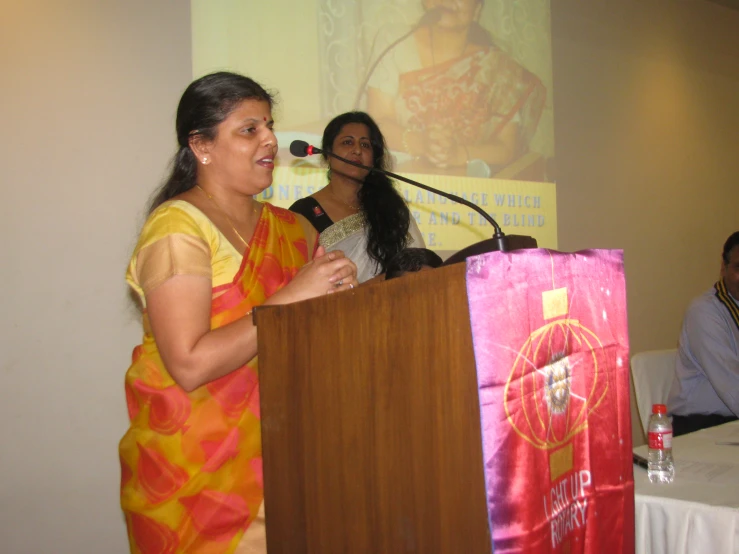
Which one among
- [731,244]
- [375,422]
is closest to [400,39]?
[731,244]

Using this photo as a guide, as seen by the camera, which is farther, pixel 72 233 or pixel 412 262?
pixel 72 233

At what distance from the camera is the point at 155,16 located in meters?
2.78

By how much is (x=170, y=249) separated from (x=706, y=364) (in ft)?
6.83

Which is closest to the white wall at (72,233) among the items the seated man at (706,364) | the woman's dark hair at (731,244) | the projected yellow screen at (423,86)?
the projected yellow screen at (423,86)

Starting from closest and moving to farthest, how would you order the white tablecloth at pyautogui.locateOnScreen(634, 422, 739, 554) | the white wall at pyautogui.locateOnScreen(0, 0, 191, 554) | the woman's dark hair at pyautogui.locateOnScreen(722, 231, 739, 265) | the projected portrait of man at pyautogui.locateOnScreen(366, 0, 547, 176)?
the white tablecloth at pyautogui.locateOnScreen(634, 422, 739, 554), the white wall at pyautogui.locateOnScreen(0, 0, 191, 554), the woman's dark hair at pyautogui.locateOnScreen(722, 231, 739, 265), the projected portrait of man at pyautogui.locateOnScreen(366, 0, 547, 176)

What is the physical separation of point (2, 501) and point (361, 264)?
1.46 metres

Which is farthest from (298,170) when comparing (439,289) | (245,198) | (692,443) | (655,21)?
(655,21)

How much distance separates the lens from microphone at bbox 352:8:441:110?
3189 millimetres

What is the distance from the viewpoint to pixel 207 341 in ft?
3.78

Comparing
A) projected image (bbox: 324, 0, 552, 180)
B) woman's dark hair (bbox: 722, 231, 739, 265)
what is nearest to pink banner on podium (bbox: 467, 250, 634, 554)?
woman's dark hair (bbox: 722, 231, 739, 265)

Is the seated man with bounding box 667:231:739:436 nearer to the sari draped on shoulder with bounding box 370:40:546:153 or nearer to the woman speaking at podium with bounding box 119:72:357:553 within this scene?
the sari draped on shoulder with bounding box 370:40:546:153

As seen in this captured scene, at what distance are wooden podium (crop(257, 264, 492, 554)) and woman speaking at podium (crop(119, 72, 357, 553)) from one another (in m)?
0.13

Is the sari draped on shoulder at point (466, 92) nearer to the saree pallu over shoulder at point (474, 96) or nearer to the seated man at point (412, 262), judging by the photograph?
the saree pallu over shoulder at point (474, 96)

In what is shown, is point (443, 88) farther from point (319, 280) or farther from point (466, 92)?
point (319, 280)
